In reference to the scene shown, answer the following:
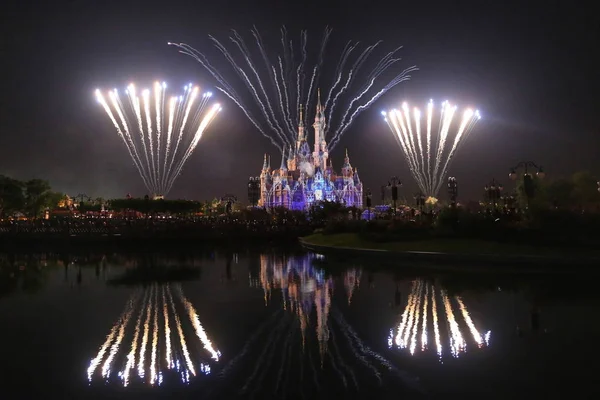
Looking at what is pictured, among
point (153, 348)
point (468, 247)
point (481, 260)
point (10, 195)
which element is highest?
point (10, 195)

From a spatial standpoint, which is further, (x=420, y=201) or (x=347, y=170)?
(x=347, y=170)

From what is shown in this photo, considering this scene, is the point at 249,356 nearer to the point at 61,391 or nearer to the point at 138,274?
the point at 61,391

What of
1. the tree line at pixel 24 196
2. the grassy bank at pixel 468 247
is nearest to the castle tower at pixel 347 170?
the tree line at pixel 24 196

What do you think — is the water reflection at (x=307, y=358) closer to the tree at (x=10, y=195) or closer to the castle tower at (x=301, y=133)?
the tree at (x=10, y=195)

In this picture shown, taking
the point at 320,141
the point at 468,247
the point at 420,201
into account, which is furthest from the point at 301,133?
the point at 468,247

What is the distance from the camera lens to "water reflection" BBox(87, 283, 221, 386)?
866 centimetres

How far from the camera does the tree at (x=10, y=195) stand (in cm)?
7075

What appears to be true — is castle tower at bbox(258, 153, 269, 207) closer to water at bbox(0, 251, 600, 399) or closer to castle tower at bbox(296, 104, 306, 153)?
castle tower at bbox(296, 104, 306, 153)

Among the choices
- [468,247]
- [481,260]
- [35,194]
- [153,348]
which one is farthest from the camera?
[35,194]

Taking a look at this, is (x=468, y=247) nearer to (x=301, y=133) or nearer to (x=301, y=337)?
(x=301, y=337)

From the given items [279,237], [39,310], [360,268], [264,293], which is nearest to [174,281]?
[264,293]

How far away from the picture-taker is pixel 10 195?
233ft

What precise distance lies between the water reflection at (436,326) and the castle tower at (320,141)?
113m

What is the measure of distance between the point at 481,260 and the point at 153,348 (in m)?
18.6
